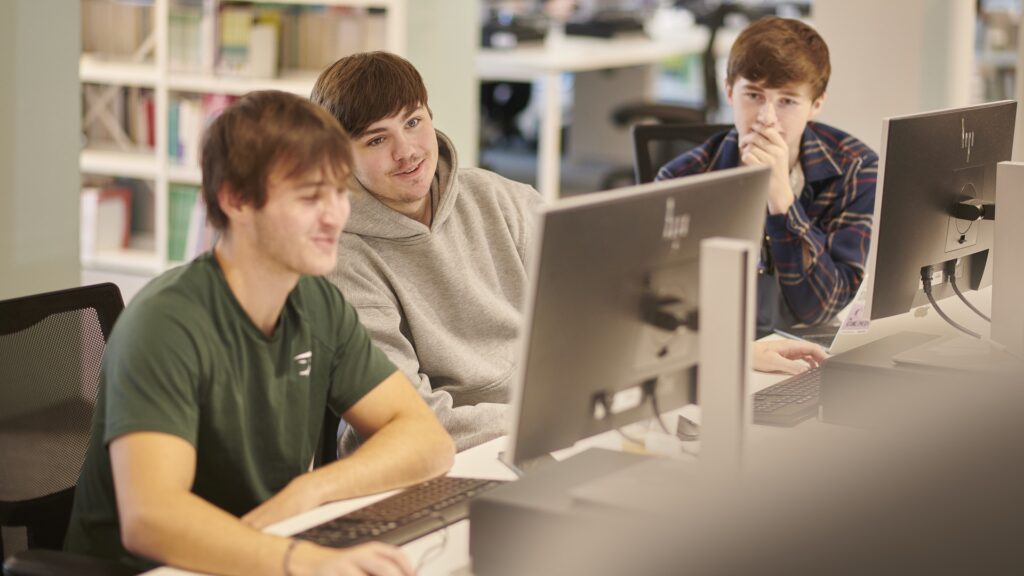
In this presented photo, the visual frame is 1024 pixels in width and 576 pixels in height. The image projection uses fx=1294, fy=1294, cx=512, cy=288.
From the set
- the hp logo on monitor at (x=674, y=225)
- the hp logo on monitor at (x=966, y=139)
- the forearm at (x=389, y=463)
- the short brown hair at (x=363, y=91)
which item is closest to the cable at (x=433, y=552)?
the forearm at (x=389, y=463)

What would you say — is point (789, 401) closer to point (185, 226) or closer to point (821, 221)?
point (821, 221)

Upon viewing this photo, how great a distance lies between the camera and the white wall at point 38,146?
3.02 meters

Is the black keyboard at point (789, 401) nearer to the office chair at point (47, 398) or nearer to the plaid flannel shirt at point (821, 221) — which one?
the plaid flannel shirt at point (821, 221)

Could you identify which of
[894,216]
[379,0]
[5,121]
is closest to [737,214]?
[894,216]

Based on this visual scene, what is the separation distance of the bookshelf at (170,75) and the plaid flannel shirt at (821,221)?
2.31 m

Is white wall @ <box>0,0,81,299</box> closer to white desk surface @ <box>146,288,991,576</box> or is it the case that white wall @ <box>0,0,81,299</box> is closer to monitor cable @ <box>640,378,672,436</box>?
white desk surface @ <box>146,288,991,576</box>

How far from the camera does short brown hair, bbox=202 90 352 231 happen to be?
1.59m

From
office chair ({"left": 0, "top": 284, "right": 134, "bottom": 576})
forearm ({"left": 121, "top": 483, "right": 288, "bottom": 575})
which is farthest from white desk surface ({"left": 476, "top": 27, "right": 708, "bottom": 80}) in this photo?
forearm ({"left": 121, "top": 483, "right": 288, "bottom": 575})

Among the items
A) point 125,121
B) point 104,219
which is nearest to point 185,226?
point 104,219

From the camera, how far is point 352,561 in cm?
139

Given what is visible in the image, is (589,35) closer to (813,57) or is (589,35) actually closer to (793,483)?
(813,57)

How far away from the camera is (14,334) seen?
1.83m

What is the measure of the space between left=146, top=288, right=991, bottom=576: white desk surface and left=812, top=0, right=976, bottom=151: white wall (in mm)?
1754

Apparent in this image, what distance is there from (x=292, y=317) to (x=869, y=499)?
4.35 ft
